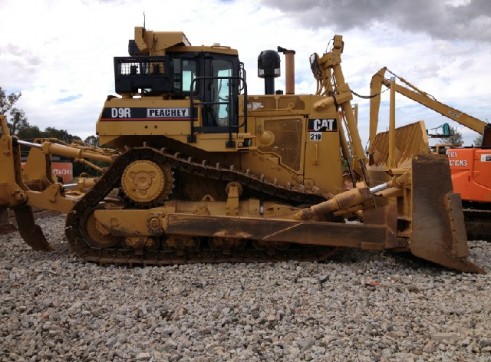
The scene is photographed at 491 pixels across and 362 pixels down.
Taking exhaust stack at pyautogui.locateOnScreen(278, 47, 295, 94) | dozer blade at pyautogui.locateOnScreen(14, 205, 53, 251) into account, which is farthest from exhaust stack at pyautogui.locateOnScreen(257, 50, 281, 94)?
dozer blade at pyautogui.locateOnScreen(14, 205, 53, 251)

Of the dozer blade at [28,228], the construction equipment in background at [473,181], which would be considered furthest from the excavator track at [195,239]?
the construction equipment in background at [473,181]

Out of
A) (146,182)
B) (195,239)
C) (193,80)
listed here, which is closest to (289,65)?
(193,80)

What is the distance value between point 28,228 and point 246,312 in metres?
4.61

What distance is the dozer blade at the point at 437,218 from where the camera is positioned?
20.2 feet

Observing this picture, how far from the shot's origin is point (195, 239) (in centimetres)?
688

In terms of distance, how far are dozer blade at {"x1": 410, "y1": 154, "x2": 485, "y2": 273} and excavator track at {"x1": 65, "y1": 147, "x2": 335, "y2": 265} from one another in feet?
4.02

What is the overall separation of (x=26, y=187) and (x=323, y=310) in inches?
201

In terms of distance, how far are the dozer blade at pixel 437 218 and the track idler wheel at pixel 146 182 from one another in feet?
10.6

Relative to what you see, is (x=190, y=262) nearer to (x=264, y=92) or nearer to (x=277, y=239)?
(x=277, y=239)

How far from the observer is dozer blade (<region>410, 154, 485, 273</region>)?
242 inches

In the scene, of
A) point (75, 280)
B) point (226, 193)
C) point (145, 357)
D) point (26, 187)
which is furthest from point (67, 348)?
point (26, 187)

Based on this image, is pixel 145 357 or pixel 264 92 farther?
pixel 264 92

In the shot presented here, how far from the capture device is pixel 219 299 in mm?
5141

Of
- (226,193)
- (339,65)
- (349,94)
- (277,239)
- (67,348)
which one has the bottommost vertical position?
(67,348)
